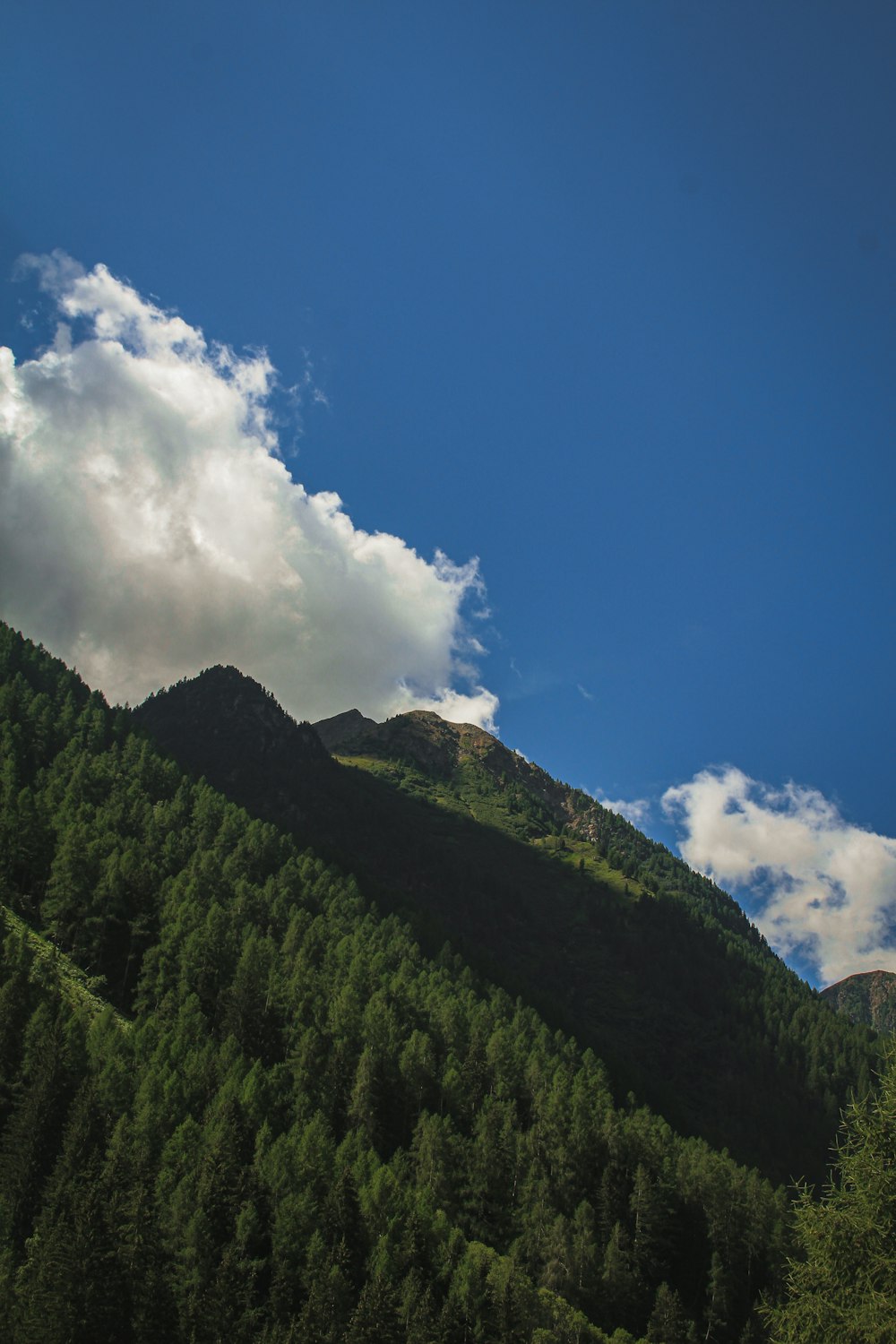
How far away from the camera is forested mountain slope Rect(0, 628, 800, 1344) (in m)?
58.3

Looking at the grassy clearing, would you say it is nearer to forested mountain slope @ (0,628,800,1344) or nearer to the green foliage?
forested mountain slope @ (0,628,800,1344)

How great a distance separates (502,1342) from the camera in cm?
6103

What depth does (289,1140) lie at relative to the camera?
234 feet

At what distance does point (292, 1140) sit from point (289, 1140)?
0.68 m

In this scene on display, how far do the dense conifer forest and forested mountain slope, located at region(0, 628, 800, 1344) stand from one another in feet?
0.93

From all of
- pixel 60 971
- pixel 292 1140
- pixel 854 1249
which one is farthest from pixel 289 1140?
pixel 854 1249

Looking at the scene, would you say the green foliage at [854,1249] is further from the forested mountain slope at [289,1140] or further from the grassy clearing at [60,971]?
the grassy clearing at [60,971]

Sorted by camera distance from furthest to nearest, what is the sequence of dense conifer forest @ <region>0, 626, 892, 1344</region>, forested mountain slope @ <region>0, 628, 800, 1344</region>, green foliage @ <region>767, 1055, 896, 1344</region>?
forested mountain slope @ <region>0, 628, 800, 1344</region>
dense conifer forest @ <region>0, 626, 892, 1344</region>
green foliage @ <region>767, 1055, 896, 1344</region>

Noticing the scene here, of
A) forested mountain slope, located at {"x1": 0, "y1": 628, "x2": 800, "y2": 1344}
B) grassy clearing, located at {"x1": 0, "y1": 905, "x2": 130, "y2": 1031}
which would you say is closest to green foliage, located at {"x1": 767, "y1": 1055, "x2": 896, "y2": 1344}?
forested mountain slope, located at {"x1": 0, "y1": 628, "x2": 800, "y2": 1344}

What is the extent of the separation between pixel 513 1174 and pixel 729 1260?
26264 mm

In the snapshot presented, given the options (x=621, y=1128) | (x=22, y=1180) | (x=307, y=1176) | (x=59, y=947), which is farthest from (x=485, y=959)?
(x=22, y=1180)

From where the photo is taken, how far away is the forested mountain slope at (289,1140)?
58.3 meters

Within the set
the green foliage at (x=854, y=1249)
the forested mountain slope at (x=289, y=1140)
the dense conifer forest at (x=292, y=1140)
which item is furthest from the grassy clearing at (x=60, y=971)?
the green foliage at (x=854, y=1249)

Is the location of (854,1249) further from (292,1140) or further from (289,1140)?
(292,1140)
